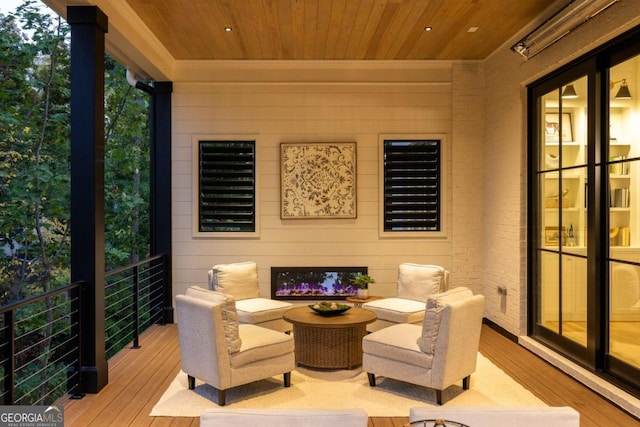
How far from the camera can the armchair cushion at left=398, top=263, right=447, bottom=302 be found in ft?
17.1

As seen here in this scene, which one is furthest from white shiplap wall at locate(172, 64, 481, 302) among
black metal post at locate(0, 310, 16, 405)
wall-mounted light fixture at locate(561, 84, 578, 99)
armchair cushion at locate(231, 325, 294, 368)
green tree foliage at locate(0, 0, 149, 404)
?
black metal post at locate(0, 310, 16, 405)

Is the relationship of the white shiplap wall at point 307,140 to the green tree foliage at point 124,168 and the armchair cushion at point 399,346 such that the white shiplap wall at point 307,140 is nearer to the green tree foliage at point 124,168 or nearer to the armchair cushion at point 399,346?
the green tree foliage at point 124,168

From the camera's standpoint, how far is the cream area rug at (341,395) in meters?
3.57

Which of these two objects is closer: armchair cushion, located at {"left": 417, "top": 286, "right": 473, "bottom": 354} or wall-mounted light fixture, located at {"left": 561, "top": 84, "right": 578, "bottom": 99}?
armchair cushion, located at {"left": 417, "top": 286, "right": 473, "bottom": 354}

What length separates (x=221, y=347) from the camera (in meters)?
3.57

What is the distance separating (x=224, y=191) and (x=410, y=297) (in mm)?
2658

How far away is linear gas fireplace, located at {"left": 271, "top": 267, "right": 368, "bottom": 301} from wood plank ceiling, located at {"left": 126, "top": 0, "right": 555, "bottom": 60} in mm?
2646

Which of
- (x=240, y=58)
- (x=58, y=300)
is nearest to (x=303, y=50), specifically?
(x=240, y=58)

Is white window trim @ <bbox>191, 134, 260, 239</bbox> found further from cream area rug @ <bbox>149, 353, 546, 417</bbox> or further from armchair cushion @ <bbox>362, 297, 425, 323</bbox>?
cream area rug @ <bbox>149, 353, 546, 417</bbox>

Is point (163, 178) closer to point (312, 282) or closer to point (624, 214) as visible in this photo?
point (312, 282)

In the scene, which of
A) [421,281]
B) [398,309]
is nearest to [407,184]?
[421,281]

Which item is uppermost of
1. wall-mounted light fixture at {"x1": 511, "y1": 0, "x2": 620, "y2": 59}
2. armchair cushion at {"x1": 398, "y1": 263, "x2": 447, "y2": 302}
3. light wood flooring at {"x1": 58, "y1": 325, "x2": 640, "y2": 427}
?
wall-mounted light fixture at {"x1": 511, "y1": 0, "x2": 620, "y2": 59}

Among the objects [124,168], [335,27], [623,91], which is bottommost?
[124,168]


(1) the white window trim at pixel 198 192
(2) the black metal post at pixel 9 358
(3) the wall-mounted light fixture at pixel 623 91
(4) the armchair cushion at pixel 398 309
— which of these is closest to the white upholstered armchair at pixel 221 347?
(2) the black metal post at pixel 9 358
